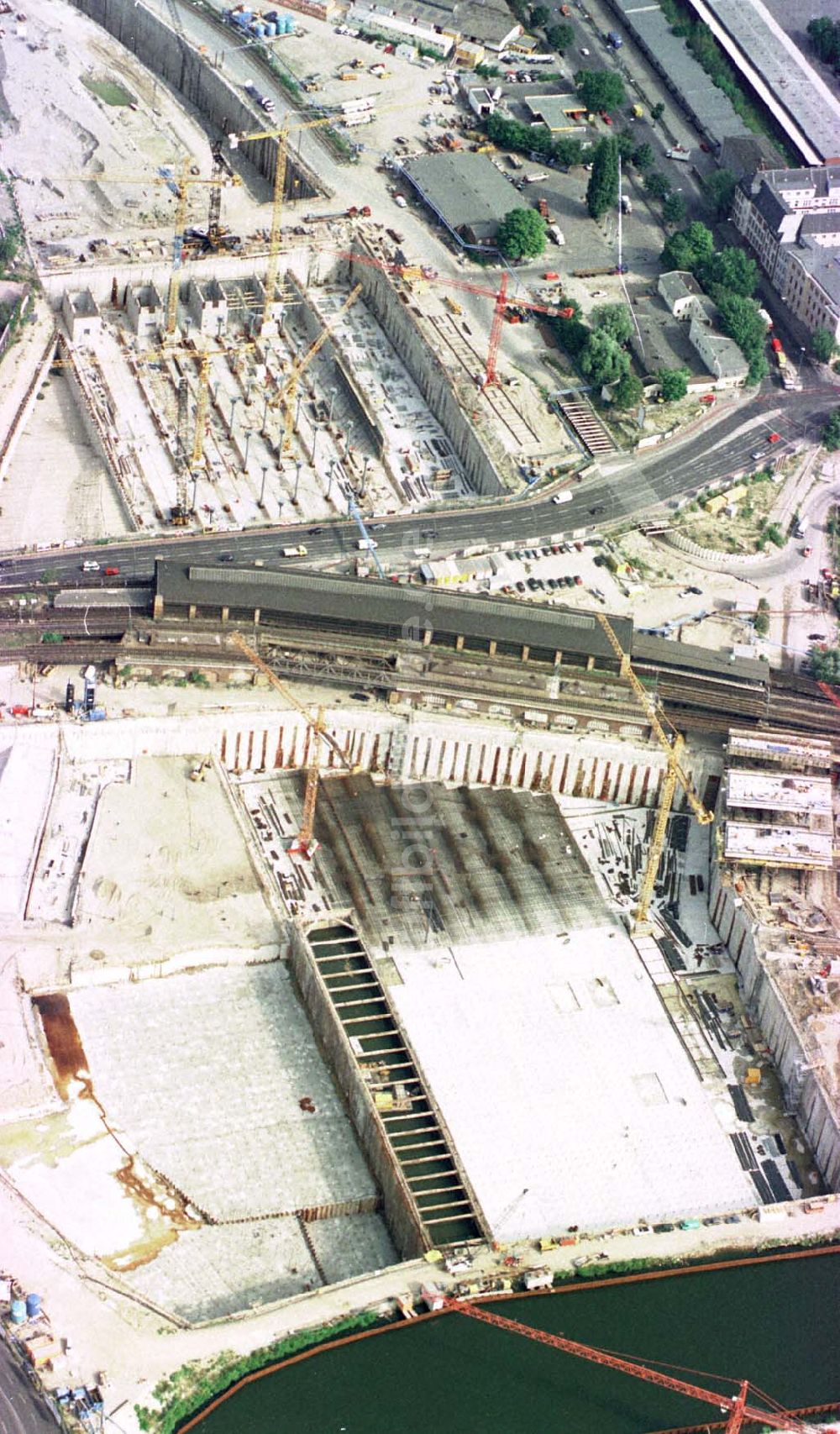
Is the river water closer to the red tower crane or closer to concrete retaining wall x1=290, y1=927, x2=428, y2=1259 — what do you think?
the red tower crane

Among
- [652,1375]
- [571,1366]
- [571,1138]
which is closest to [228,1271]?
[571,1366]

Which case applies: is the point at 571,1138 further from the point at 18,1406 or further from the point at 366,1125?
the point at 18,1406

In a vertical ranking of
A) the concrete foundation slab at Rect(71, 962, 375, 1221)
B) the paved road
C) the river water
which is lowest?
the paved road

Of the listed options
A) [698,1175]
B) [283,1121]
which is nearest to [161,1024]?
[283,1121]

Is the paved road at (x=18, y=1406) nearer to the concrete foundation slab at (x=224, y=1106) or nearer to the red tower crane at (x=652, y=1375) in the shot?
the concrete foundation slab at (x=224, y=1106)

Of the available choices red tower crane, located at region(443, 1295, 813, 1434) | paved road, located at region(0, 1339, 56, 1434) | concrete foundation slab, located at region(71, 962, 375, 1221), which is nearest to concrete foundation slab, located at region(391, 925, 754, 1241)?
red tower crane, located at region(443, 1295, 813, 1434)

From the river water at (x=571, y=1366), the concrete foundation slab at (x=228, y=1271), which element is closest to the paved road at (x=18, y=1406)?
the river water at (x=571, y=1366)

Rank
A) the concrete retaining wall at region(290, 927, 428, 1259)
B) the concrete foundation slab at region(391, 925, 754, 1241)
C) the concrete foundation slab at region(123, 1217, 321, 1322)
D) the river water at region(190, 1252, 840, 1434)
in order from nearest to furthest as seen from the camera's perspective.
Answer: the river water at region(190, 1252, 840, 1434), the concrete foundation slab at region(123, 1217, 321, 1322), the concrete retaining wall at region(290, 927, 428, 1259), the concrete foundation slab at region(391, 925, 754, 1241)

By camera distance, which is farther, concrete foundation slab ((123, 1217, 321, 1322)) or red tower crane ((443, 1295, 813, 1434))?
concrete foundation slab ((123, 1217, 321, 1322))
